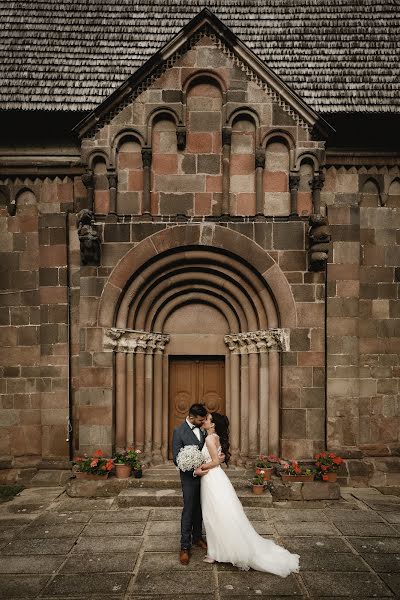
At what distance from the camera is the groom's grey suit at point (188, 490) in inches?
223

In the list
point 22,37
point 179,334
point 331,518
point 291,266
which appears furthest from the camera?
point 22,37

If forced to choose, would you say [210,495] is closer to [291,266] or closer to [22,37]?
[291,266]

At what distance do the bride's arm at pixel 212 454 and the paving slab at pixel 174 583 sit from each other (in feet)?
3.70

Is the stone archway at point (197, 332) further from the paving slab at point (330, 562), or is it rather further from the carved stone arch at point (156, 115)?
the paving slab at point (330, 562)

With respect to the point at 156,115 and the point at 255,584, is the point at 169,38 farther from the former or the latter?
the point at 255,584

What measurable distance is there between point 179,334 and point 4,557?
4.91 m

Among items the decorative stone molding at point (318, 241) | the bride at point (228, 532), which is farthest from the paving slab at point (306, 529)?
the decorative stone molding at point (318, 241)

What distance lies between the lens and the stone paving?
5102 mm

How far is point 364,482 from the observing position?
355 inches

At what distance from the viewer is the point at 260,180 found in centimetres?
883

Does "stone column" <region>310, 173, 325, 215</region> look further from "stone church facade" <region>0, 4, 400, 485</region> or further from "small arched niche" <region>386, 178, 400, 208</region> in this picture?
"small arched niche" <region>386, 178, 400, 208</region>

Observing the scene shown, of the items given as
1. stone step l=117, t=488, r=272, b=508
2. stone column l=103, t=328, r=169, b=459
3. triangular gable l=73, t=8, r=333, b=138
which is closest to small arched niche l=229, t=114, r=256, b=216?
triangular gable l=73, t=8, r=333, b=138

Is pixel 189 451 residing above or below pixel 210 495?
above

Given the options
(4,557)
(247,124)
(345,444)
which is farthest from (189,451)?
(247,124)
